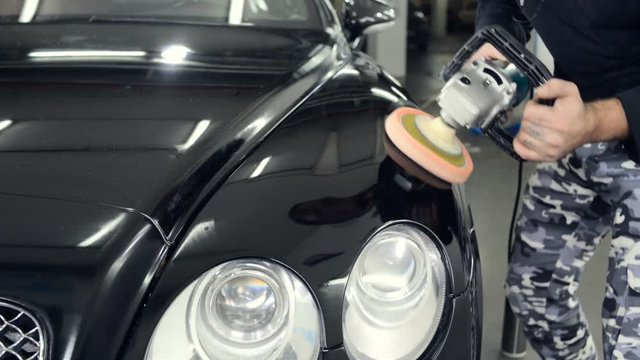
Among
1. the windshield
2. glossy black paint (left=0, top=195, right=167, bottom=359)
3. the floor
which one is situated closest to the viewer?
glossy black paint (left=0, top=195, right=167, bottom=359)

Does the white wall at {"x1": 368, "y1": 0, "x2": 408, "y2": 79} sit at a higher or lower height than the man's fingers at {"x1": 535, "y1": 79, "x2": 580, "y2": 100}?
lower

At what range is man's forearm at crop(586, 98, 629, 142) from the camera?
113 cm

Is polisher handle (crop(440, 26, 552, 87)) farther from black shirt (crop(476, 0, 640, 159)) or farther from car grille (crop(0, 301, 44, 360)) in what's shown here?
car grille (crop(0, 301, 44, 360))

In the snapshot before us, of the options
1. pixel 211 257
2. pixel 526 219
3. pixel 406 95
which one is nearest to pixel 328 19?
pixel 406 95

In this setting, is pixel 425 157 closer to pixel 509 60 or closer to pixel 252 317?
pixel 509 60

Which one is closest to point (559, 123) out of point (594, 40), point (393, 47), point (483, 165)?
point (594, 40)

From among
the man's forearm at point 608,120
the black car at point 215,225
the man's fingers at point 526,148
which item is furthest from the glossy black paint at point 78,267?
the man's forearm at point 608,120

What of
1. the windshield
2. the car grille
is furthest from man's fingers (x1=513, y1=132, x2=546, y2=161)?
the car grille

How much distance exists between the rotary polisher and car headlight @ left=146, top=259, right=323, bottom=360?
1.02 feet

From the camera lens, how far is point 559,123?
107cm

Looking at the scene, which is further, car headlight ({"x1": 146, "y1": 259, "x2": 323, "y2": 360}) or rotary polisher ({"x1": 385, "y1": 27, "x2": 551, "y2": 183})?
rotary polisher ({"x1": 385, "y1": 27, "x2": 551, "y2": 183})

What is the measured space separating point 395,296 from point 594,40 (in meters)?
0.67

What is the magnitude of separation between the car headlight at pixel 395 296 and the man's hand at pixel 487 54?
1.21ft

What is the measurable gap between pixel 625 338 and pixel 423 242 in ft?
1.69
